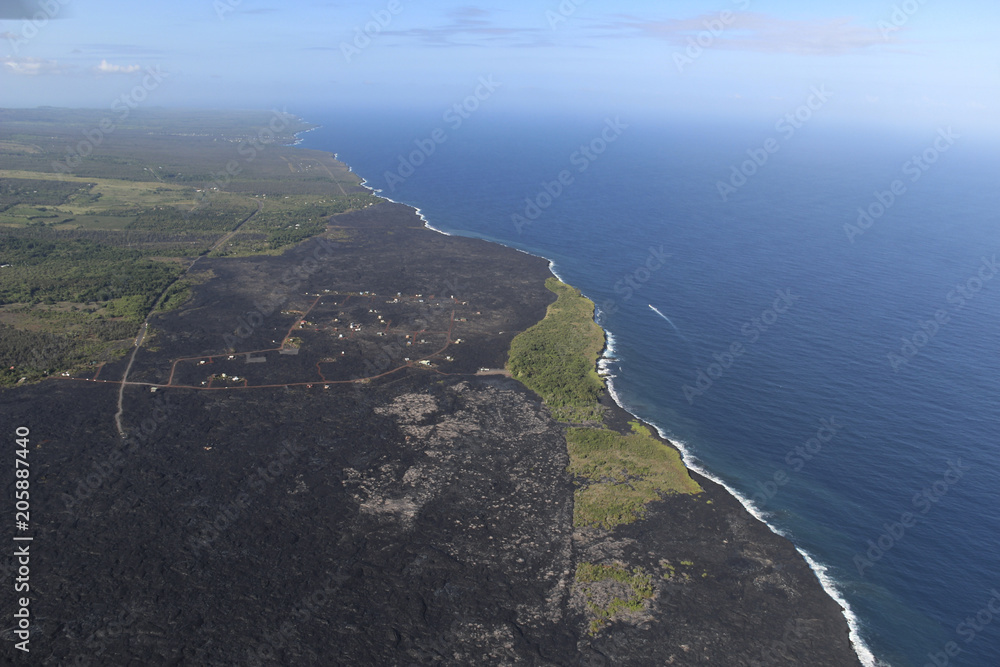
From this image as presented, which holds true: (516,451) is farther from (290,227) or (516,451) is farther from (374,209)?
(374,209)

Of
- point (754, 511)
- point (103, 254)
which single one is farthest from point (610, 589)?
point (103, 254)

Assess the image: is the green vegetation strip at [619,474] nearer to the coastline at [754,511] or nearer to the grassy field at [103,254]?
the coastline at [754,511]

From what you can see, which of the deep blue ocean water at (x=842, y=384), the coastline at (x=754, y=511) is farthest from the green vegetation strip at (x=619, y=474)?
the deep blue ocean water at (x=842, y=384)

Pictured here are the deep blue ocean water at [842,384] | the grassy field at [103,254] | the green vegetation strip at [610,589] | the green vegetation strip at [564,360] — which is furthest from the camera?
the grassy field at [103,254]

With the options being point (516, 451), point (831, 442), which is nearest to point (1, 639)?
point (516, 451)

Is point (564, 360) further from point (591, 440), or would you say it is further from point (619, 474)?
point (619, 474)
